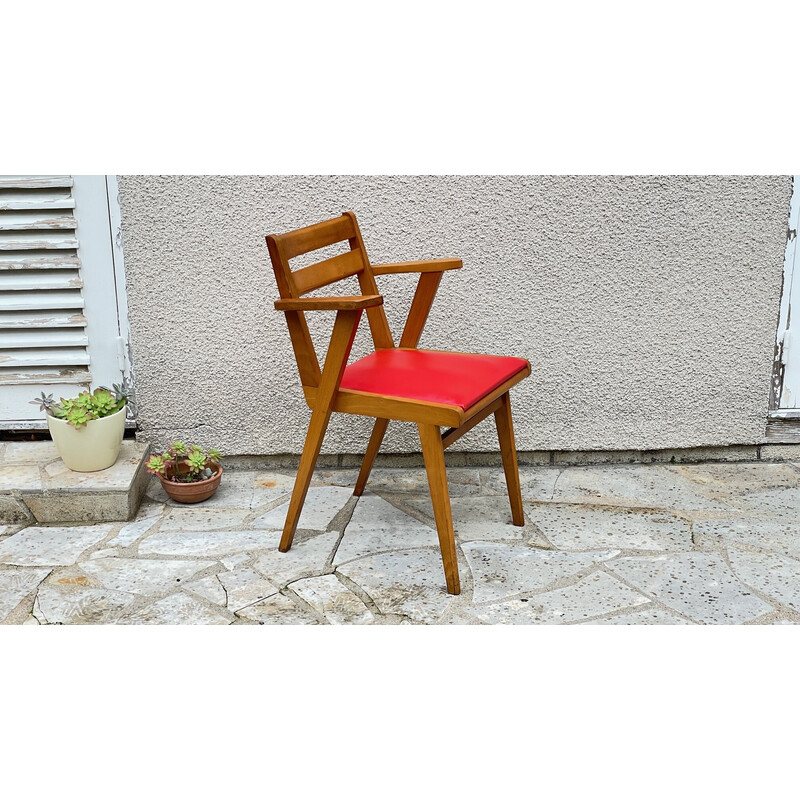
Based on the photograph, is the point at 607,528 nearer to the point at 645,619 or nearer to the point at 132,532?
the point at 645,619

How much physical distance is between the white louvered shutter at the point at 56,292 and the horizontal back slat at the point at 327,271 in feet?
3.30

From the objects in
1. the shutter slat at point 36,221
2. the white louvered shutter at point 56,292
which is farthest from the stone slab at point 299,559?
the shutter slat at point 36,221

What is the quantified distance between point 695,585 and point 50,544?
2.19 metres

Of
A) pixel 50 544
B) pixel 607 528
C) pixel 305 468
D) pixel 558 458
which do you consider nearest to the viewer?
pixel 305 468

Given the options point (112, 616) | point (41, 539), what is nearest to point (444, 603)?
point (112, 616)

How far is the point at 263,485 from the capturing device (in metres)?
3.58

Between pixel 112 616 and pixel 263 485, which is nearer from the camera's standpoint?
pixel 112 616

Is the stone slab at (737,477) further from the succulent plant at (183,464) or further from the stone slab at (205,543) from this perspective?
the succulent plant at (183,464)

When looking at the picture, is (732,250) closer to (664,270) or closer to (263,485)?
(664,270)

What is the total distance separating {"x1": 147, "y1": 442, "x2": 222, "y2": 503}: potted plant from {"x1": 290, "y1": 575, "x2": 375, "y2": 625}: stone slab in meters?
0.76

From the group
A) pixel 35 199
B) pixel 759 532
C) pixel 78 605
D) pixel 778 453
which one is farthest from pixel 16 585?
pixel 778 453

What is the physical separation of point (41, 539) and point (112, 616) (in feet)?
2.17

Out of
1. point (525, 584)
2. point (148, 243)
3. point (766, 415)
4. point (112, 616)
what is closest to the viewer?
point (112, 616)

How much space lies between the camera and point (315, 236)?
2.90 meters
